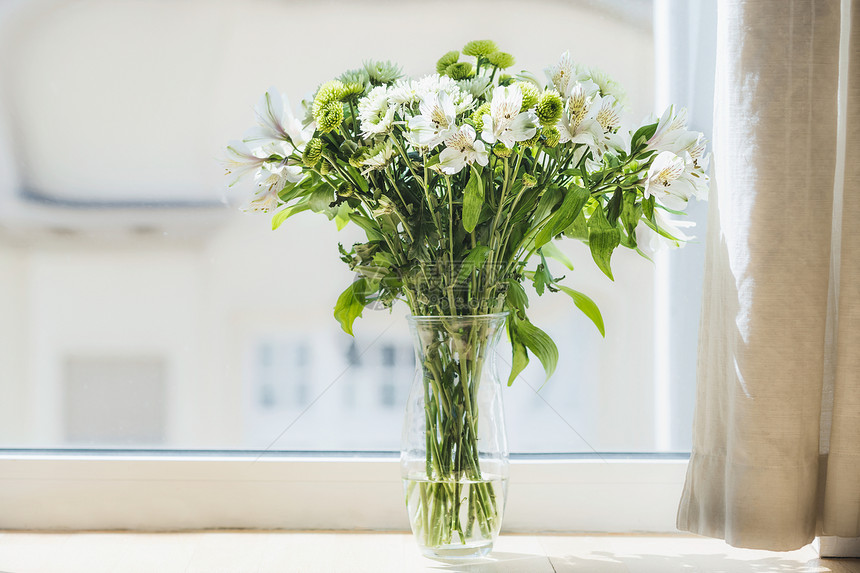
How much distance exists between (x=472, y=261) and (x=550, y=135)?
0.53 ft

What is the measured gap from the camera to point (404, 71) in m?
1.12

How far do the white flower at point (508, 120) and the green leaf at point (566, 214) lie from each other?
3.9 inches

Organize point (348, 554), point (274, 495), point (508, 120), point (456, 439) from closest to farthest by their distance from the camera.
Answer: point (508, 120)
point (456, 439)
point (348, 554)
point (274, 495)

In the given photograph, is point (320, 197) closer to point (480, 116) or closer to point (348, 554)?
point (480, 116)

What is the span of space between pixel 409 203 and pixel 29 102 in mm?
667

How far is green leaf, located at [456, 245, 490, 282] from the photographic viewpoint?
825 millimetres

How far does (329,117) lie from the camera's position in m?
0.78

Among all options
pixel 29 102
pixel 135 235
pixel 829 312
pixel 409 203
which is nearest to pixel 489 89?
pixel 409 203

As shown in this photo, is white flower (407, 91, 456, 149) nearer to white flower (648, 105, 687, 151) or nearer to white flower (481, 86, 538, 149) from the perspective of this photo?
white flower (481, 86, 538, 149)

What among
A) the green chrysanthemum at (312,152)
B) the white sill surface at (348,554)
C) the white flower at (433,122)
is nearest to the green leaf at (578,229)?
the white flower at (433,122)

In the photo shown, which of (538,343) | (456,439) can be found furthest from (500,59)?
(456,439)

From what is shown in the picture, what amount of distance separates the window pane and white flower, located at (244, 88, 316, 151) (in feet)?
0.99

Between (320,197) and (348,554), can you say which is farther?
(348,554)

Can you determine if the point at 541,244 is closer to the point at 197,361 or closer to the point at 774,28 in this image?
the point at 774,28
